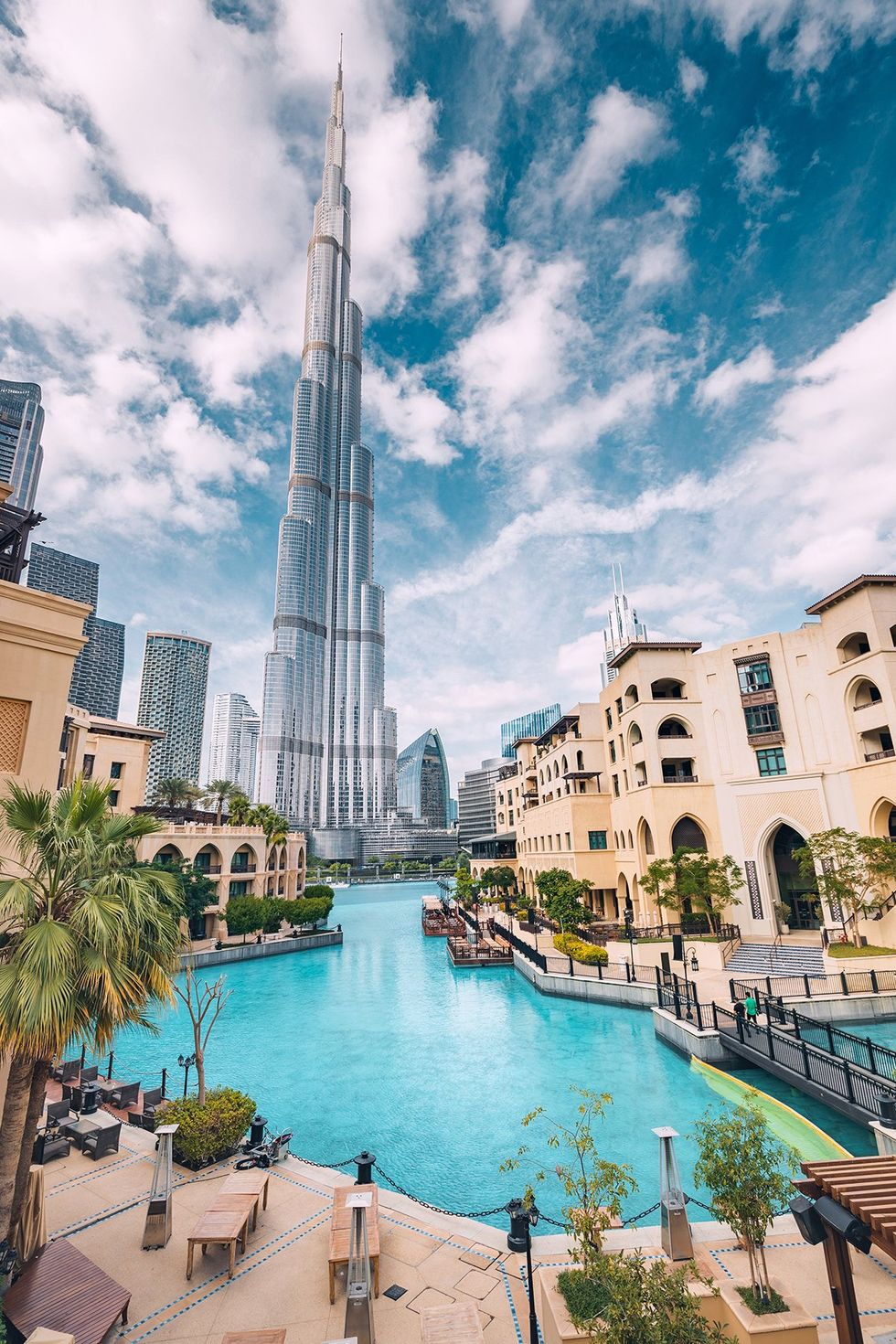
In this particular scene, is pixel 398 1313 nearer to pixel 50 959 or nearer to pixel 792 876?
pixel 50 959

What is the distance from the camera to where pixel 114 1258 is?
8812 millimetres

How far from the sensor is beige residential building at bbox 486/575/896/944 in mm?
30938

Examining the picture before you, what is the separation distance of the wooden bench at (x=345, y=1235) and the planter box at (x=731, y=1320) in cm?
222

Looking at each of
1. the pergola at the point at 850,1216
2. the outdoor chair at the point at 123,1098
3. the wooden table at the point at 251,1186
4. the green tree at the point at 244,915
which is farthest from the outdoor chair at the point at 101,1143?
the green tree at the point at 244,915

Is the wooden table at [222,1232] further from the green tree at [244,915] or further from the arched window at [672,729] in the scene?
the green tree at [244,915]

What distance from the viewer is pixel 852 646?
33.2m

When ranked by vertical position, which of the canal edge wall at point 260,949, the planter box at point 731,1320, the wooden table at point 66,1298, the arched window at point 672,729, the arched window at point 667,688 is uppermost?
the arched window at point 667,688

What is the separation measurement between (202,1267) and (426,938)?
4645 cm

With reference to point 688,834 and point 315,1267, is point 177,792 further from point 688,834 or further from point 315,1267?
point 315,1267

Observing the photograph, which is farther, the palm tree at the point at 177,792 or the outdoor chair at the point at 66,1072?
the palm tree at the point at 177,792

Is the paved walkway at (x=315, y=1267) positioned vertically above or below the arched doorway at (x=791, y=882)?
below

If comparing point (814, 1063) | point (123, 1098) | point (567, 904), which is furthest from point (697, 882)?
point (123, 1098)

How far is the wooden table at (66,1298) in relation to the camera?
655 cm

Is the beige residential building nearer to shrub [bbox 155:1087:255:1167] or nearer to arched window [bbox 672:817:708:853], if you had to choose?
arched window [bbox 672:817:708:853]
